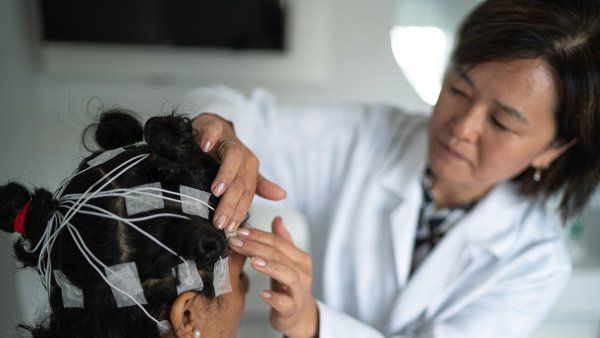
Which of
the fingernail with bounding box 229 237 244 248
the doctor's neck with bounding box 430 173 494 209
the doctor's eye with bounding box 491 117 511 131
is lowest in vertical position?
the doctor's neck with bounding box 430 173 494 209

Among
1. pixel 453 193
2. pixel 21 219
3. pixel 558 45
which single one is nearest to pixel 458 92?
pixel 558 45

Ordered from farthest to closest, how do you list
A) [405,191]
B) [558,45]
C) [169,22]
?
[169,22] → [405,191] → [558,45]

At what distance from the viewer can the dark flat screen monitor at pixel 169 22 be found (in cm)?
145

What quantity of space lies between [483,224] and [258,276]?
52 centimetres

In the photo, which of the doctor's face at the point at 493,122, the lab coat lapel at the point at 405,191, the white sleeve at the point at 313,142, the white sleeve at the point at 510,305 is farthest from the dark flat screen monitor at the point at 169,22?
the white sleeve at the point at 510,305

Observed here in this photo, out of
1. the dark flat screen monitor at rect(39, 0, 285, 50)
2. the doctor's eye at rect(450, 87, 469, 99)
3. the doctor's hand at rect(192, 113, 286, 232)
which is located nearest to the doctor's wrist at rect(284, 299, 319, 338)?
the doctor's hand at rect(192, 113, 286, 232)

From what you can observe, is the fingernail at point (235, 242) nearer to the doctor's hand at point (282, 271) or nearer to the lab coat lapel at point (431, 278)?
the doctor's hand at point (282, 271)

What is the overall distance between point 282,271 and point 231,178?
0.15 m

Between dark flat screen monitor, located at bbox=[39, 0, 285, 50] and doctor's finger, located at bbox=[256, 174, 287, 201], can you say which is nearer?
doctor's finger, located at bbox=[256, 174, 287, 201]

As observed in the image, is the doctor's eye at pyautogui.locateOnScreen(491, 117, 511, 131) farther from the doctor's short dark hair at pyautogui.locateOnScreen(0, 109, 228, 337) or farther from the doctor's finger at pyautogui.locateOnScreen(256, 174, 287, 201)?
the doctor's short dark hair at pyautogui.locateOnScreen(0, 109, 228, 337)

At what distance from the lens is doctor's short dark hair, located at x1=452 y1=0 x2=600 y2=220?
736 mm

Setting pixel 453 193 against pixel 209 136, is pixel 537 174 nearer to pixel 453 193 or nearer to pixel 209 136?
pixel 453 193

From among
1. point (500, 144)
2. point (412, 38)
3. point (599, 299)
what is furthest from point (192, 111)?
point (599, 299)

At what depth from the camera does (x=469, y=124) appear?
2.60ft
